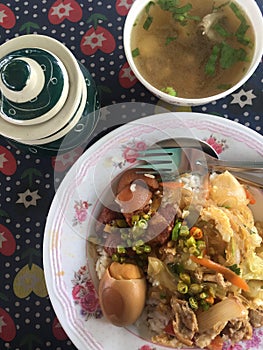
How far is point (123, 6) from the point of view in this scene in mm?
1464

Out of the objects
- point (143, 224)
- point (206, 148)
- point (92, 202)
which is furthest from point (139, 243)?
point (206, 148)

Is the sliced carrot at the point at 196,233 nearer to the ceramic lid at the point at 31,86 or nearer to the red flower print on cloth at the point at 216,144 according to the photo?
the red flower print on cloth at the point at 216,144

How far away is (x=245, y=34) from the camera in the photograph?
1268 millimetres

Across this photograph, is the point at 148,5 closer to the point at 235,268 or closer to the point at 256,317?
the point at 235,268

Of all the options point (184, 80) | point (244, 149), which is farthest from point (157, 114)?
point (244, 149)

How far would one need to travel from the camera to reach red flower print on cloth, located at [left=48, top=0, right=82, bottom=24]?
1.47 metres

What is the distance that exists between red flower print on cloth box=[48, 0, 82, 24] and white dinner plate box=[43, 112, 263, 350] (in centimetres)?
39

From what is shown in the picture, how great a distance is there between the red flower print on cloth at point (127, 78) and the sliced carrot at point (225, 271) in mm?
502

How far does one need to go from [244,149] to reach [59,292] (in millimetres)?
561

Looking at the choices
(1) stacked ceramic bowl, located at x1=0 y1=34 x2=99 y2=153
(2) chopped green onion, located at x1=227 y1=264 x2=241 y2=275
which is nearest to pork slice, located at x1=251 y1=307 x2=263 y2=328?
(2) chopped green onion, located at x1=227 y1=264 x2=241 y2=275

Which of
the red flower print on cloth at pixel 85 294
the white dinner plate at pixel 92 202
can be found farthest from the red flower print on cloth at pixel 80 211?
the red flower print on cloth at pixel 85 294

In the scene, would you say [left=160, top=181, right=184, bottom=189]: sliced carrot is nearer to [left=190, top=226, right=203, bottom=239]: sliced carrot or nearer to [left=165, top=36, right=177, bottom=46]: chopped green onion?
[left=190, top=226, right=203, bottom=239]: sliced carrot

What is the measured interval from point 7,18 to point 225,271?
3.00ft

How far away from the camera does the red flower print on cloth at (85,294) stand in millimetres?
1268
